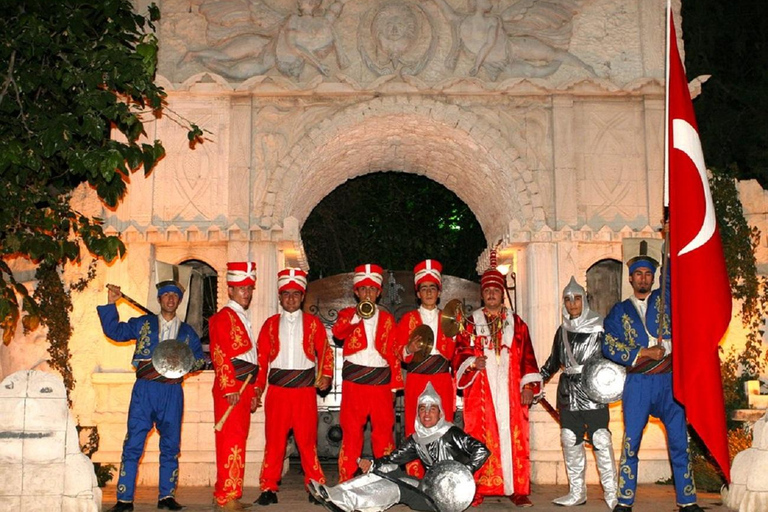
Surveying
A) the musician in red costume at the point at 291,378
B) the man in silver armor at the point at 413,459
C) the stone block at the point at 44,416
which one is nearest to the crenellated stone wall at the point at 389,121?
the musician in red costume at the point at 291,378

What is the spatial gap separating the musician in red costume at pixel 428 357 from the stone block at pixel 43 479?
3187 mm

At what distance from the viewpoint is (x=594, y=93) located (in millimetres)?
10398

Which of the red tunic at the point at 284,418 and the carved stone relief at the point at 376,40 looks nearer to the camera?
the red tunic at the point at 284,418

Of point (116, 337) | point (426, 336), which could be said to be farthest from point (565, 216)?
point (116, 337)

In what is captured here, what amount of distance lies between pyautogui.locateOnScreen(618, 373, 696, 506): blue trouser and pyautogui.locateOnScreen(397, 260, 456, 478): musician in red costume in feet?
5.75

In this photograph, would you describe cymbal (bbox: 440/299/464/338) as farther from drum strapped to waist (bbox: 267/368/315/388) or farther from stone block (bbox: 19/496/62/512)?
stone block (bbox: 19/496/62/512)

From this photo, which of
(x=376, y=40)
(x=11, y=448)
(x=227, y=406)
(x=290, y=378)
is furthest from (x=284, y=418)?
(x=376, y=40)

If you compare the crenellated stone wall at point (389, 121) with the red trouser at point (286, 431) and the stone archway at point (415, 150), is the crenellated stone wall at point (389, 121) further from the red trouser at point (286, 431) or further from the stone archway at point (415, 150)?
the red trouser at point (286, 431)

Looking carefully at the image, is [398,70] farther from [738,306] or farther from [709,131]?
[709,131]

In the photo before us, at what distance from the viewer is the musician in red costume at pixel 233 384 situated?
7.65 meters

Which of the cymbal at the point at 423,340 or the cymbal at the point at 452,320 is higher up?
the cymbal at the point at 452,320

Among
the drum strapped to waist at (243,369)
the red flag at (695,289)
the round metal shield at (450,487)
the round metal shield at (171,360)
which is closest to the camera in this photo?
the red flag at (695,289)

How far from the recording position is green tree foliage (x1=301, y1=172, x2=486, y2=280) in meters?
17.0

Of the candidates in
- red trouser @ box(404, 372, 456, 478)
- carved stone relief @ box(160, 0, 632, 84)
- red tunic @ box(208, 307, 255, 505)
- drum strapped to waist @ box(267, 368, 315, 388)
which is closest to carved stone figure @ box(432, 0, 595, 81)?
carved stone relief @ box(160, 0, 632, 84)
